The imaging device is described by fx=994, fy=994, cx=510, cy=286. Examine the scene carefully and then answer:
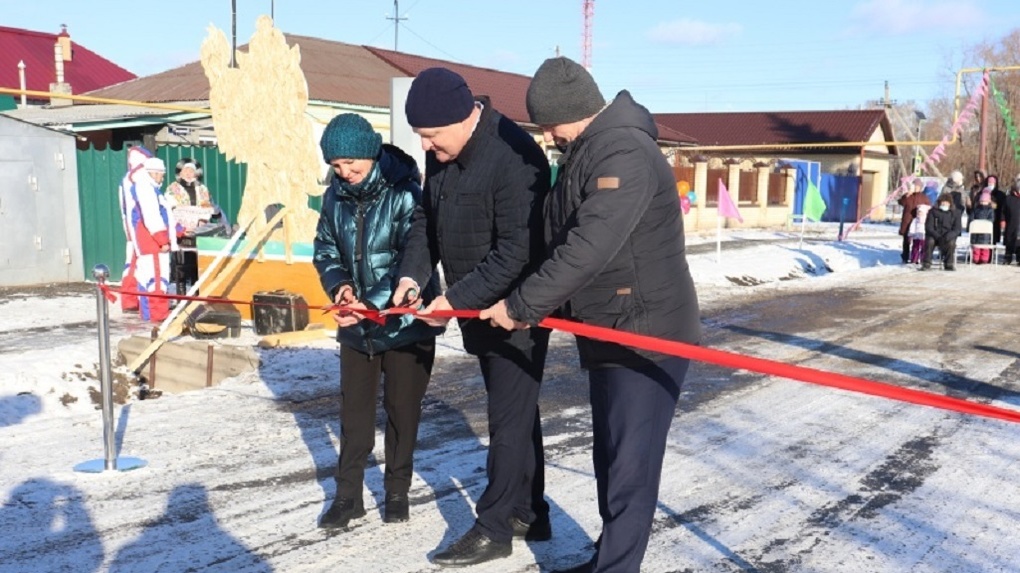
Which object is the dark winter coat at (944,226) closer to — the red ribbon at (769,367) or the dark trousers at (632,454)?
the red ribbon at (769,367)

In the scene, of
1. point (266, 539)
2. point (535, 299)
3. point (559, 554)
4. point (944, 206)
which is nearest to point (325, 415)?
point (266, 539)

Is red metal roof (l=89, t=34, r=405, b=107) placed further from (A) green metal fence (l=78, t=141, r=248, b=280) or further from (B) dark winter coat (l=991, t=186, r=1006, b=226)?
(B) dark winter coat (l=991, t=186, r=1006, b=226)

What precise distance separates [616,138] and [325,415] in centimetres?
398

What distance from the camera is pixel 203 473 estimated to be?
539 cm

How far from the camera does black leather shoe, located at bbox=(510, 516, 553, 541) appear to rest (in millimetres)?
4418

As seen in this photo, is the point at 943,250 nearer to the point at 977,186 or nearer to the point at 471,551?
the point at 977,186

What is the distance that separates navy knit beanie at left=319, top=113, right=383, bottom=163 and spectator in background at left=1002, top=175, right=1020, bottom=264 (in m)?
19.3

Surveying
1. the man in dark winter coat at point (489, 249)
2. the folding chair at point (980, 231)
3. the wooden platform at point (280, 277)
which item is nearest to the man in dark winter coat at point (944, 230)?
the folding chair at point (980, 231)

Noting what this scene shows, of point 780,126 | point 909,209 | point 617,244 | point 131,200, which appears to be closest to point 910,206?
point 909,209

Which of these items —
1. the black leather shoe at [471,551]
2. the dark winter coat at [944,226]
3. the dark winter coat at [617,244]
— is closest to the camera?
the dark winter coat at [617,244]

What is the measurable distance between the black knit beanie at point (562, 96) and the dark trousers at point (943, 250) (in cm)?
1761

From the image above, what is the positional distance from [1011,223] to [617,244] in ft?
65.7

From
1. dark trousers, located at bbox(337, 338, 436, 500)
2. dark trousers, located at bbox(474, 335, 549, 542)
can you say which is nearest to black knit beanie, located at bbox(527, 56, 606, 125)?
dark trousers, located at bbox(474, 335, 549, 542)

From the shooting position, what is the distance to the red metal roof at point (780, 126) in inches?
1898
